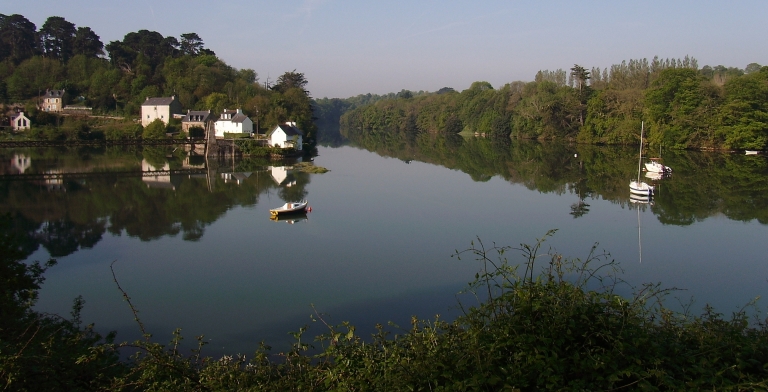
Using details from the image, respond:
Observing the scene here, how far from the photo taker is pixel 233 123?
144ft

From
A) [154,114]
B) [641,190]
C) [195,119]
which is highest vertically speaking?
[154,114]

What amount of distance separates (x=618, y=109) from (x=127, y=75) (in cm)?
4791

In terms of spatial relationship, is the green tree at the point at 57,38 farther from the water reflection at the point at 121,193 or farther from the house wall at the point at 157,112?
the water reflection at the point at 121,193

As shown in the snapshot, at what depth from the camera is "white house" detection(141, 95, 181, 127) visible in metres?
49.2

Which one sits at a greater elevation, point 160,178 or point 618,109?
point 618,109

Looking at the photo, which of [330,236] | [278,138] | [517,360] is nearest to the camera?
[517,360]

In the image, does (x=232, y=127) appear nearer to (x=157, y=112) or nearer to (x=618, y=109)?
(x=157, y=112)

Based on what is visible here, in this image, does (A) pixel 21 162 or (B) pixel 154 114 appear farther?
(B) pixel 154 114

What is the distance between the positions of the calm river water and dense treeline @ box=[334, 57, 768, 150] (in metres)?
13.8

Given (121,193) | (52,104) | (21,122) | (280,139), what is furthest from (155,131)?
(121,193)

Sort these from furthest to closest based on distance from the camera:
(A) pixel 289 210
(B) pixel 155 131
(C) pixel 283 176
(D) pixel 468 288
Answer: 1. (B) pixel 155 131
2. (C) pixel 283 176
3. (A) pixel 289 210
4. (D) pixel 468 288

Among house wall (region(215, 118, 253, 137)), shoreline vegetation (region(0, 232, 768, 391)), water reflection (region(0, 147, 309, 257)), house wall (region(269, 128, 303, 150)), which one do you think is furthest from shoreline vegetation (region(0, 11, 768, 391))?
house wall (region(269, 128, 303, 150))

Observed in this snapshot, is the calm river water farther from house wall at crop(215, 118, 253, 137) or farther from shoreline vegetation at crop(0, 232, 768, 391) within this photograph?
house wall at crop(215, 118, 253, 137)

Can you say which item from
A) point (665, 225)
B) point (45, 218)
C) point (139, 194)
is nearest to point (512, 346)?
point (665, 225)
